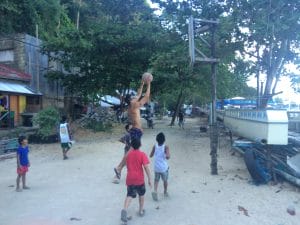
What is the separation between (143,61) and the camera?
75.0 ft

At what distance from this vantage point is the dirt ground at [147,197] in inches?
271

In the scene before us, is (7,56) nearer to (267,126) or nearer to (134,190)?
(267,126)

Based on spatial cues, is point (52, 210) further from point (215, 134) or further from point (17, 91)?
point (17, 91)

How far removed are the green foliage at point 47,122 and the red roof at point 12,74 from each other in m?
5.23

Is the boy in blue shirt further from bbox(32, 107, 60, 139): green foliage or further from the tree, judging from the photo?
the tree

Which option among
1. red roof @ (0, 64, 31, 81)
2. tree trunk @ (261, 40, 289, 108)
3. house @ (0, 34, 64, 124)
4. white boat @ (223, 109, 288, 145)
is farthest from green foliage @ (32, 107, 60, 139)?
tree trunk @ (261, 40, 289, 108)

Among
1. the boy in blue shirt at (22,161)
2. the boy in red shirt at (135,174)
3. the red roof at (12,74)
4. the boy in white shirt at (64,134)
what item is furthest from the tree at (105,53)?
the boy in red shirt at (135,174)

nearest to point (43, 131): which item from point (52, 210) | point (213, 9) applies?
point (213, 9)

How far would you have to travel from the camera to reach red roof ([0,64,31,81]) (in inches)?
900

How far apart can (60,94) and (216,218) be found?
24.9m

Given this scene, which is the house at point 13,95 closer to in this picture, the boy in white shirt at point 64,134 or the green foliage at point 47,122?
the green foliage at point 47,122

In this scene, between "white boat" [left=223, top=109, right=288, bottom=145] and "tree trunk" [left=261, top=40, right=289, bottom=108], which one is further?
"tree trunk" [left=261, top=40, right=289, bottom=108]

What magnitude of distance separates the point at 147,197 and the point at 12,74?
58.6ft

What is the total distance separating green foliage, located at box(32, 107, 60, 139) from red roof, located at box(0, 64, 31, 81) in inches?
206
